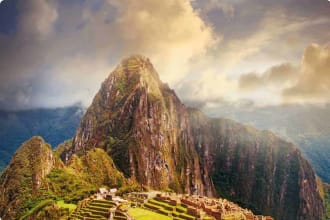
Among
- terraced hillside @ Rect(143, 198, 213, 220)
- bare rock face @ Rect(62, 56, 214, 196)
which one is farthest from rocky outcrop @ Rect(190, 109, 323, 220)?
terraced hillside @ Rect(143, 198, 213, 220)

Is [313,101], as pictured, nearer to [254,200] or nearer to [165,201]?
[165,201]

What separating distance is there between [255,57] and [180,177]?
35.4 metres

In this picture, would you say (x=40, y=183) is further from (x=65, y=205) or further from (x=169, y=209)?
(x=169, y=209)

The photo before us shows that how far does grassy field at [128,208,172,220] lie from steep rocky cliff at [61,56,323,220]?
1911cm

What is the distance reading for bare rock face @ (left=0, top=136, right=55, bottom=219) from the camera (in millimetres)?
22781

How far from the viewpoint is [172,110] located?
46.5m

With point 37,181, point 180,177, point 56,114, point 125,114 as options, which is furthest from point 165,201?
point 180,177

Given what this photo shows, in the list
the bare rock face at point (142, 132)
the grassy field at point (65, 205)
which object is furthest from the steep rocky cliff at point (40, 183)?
the bare rock face at point (142, 132)

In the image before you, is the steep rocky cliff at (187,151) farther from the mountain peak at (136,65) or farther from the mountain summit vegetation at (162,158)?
the mountain peak at (136,65)

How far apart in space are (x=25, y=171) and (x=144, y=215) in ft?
34.6

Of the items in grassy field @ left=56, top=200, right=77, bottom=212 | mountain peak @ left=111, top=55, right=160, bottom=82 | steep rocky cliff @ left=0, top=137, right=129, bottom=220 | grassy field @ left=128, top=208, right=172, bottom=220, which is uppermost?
mountain peak @ left=111, top=55, right=160, bottom=82

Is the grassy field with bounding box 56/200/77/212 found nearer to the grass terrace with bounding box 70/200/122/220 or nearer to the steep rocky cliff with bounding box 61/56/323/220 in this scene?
the grass terrace with bounding box 70/200/122/220

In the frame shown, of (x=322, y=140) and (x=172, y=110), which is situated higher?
(x=172, y=110)

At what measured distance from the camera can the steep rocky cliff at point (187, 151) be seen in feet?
135
